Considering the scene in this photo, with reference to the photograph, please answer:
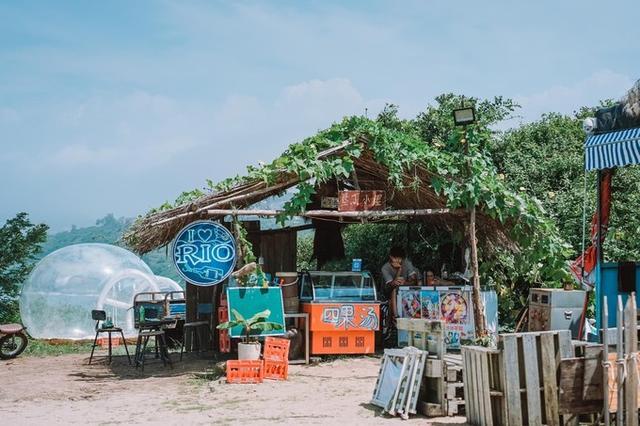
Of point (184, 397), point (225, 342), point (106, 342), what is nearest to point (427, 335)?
point (184, 397)

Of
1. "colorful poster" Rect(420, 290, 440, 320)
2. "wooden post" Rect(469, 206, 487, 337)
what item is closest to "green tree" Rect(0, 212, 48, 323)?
"colorful poster" Rect(420, 290, 440, 320)

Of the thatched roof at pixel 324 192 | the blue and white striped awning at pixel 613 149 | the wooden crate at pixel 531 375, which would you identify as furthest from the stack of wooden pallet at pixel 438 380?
the thatched roof at pixel 324 192

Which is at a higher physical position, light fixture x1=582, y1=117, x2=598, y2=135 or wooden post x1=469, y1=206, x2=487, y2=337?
light fixture x1=582, y1=117, x2=598, y2=135

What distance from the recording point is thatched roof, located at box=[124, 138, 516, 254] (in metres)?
11.9

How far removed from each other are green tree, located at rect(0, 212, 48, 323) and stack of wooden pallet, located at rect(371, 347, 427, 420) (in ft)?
51.3

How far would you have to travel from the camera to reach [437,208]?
12.9 metres

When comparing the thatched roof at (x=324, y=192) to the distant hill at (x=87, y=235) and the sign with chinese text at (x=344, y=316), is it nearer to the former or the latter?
the sign with chinese text at (x=344, y=316)

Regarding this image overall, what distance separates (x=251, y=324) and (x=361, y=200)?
2.75m

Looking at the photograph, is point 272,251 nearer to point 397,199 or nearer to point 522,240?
point 397,199

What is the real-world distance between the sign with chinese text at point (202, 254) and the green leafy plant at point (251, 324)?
2.38 ft

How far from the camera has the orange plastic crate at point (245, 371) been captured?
10.5 m

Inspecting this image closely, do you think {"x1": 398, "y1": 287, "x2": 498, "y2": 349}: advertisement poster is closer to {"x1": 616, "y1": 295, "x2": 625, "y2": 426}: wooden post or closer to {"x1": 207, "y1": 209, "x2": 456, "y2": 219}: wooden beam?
{"x1": 207, "y1": 209, "x2": 456, "y2": 219}: wooden beam

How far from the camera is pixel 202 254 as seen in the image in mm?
11820

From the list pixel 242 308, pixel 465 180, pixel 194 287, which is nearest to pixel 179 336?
pixel 194 287
